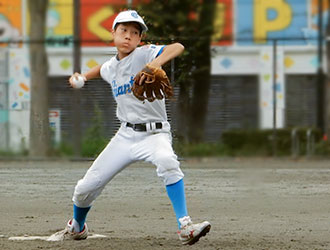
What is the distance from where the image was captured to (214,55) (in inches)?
667

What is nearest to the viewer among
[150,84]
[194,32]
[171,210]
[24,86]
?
[150,84]

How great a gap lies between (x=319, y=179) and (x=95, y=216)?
289 cm

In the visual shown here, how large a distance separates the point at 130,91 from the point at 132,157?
16.2 inches

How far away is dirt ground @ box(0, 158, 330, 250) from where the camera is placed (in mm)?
5477

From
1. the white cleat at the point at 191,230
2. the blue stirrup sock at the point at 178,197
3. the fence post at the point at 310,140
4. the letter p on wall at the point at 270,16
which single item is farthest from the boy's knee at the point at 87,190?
the letter p on wall at the point at 270,16

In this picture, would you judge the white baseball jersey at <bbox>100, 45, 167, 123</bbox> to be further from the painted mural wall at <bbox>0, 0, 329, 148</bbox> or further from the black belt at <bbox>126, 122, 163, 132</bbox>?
the painted mural wall at <bbox>0, 0, 329, 148</bbox>

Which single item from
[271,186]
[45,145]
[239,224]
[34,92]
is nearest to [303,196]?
[271,186]

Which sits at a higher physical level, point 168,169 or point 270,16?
point 270,16

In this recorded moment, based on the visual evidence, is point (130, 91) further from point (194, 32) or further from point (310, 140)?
point (194, 32)

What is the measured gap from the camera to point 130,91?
5172mm

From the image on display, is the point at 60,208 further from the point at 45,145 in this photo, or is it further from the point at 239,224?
the point at 45,145

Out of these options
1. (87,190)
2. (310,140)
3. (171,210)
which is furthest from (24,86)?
(87,190)

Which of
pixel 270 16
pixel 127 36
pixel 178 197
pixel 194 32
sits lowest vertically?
pixel 178 197

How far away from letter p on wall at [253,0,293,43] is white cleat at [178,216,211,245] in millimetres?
14214
